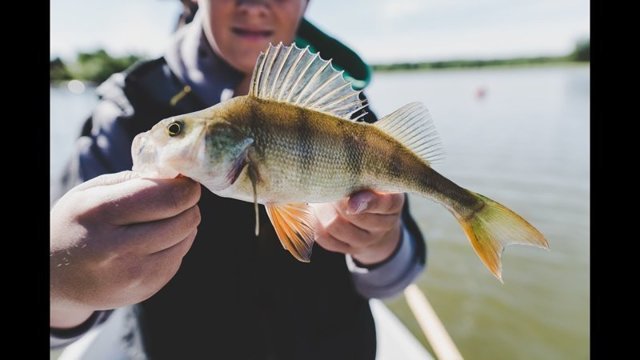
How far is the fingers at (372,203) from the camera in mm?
873

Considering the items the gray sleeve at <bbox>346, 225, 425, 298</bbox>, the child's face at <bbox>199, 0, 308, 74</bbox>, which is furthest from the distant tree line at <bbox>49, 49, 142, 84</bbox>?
the gray sleeve at <bbox>346, 225, 425, 298</bbox>

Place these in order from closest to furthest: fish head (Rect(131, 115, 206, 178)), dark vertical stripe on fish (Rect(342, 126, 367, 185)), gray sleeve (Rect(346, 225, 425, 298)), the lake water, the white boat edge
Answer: fish head (Rect(131, 115, 206, 178))
dark vertical stripe on fish (Rect(342, 126, 367, 185))
gray sleeve (Rect(346, 225, 425, 298))
the white boat edge
the lake water

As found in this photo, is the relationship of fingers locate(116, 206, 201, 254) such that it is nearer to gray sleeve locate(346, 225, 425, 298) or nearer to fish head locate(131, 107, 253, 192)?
fish head locate(131, 107, 253, 192)

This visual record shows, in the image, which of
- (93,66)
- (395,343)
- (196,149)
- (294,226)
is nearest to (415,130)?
(294,226)

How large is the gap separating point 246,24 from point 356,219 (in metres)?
0.75

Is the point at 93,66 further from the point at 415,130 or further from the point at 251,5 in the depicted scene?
the point at 415,130

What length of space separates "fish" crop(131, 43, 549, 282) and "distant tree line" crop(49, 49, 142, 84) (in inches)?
751

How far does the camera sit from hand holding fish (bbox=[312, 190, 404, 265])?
89 centimetres

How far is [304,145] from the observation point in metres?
0.79

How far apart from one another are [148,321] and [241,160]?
99cm

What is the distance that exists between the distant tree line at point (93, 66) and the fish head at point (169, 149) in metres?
19.1

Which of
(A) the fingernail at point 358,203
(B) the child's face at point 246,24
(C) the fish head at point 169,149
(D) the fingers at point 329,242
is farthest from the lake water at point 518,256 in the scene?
(B) the child's face at point 246,24
